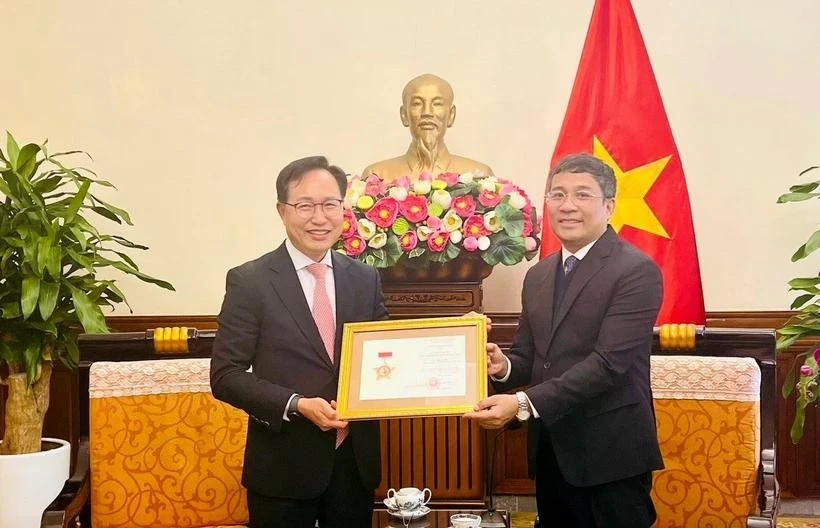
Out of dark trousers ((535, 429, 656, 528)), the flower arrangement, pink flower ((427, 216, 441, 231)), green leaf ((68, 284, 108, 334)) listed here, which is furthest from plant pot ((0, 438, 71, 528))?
dark trousers ((535, 429, 656, 528))

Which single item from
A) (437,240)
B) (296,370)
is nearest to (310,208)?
(296,370)

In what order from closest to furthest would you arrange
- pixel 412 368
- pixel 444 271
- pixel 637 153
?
pixel 412 368
pixel 444 271
pixel 637 153

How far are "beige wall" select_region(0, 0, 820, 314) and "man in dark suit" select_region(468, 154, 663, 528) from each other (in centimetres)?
152

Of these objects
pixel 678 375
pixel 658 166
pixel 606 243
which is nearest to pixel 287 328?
pixel 606 243

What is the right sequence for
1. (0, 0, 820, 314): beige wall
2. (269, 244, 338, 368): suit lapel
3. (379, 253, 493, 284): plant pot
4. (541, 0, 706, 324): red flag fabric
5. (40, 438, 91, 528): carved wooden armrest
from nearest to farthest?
1. (269, 244, 338, 368): suit lapel
2. (40, 438, 91, 528): carved wooden armrest
3. (379, 253, 493, 284): plant pot
4. (541, 0, 706, 324): red flag fabric
5. (0, 0, 820, 314): beige wall

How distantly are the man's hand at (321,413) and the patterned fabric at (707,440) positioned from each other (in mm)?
957

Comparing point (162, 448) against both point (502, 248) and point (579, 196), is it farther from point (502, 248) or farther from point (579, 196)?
point (579, 196)

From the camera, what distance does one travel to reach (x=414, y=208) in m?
2.41

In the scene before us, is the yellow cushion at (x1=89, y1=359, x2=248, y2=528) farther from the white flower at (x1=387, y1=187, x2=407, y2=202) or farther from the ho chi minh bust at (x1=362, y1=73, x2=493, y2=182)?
the ho chi minh bust at (x1=362, y1=73, x2=493, y2=182)

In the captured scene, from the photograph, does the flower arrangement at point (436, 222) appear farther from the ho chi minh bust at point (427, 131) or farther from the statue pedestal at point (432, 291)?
the ho chi minh bust at point (427, 131)

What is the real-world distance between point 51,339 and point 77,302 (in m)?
0.21

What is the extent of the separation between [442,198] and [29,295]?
1338 millimetres

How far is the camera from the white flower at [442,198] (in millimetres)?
2436

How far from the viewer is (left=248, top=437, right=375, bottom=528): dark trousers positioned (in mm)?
1870
